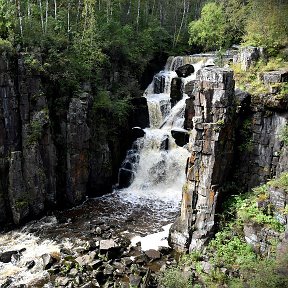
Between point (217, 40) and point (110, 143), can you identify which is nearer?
point (110, 143)

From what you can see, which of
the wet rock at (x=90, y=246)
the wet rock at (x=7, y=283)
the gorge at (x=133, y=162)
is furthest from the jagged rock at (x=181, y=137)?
the wet rock at (x=7, y=283)

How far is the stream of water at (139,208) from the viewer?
24328mm

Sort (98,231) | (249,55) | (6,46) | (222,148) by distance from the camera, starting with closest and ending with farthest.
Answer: (222,148) < (249,55) < (98,231) < (6,46)

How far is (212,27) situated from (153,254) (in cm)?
2654

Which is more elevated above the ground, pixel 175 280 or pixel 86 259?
pixel 175 280

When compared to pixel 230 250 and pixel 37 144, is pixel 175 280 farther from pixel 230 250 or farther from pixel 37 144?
pixel 37 144

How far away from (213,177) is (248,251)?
4526 mm

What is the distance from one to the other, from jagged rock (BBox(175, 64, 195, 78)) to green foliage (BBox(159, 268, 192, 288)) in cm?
2196

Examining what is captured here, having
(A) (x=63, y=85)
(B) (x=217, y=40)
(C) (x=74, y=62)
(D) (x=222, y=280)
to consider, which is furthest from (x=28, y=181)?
(B) (x=217, y=40)

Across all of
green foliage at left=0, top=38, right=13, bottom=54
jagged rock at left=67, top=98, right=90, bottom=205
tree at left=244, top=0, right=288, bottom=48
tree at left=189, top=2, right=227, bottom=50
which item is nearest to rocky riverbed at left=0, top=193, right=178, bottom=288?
jagged rock at left=67, top=98, right=90, bottom=205

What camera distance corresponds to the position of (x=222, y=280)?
18641 mm

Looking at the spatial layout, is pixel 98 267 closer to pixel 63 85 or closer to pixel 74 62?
pixel 63 85

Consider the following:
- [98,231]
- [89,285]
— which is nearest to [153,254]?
[89,285]

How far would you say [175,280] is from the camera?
60.1ft
